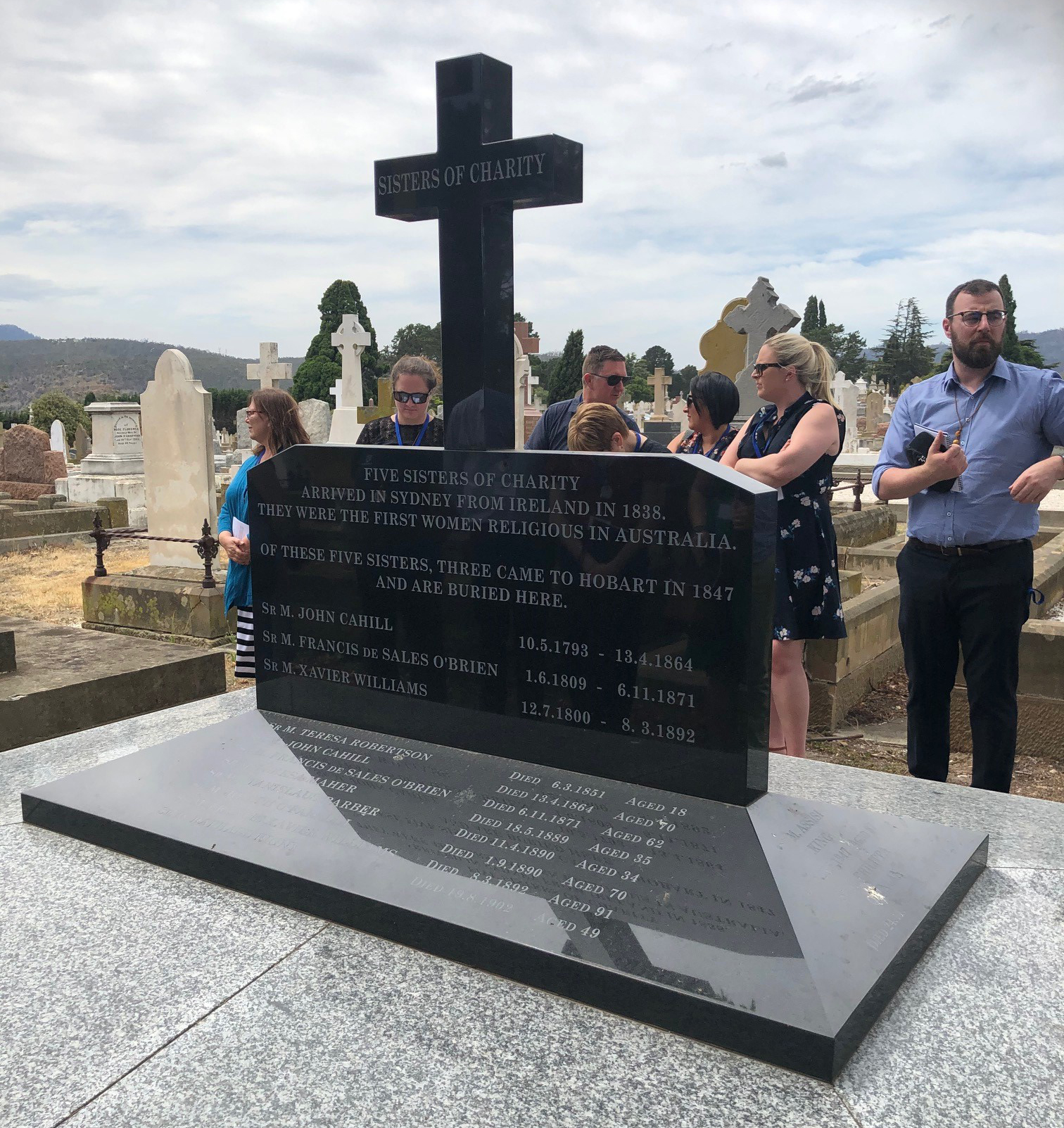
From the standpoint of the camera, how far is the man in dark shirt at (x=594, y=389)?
12.9ft

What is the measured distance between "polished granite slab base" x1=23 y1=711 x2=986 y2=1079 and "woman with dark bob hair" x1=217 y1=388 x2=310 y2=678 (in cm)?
106

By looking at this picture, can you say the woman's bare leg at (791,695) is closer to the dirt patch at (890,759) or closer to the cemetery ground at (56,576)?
the dirt patch at (890,759)

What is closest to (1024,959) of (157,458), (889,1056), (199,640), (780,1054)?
(889,1056)

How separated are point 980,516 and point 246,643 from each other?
115 inches

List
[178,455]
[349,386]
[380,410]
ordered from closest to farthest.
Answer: [178,455], [380,410], [349,386]

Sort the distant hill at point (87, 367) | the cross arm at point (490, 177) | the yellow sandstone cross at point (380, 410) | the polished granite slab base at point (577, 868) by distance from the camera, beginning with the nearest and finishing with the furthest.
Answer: the polished granite slab base at point (577, 868), the cross arm at point (490, 177), the yellow sandstone cross at point (380, 410), the distant hill at point (87, 367)

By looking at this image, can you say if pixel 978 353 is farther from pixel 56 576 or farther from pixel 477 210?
pixel 56 576

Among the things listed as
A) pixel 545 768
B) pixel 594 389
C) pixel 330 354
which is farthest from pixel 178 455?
pixel 330 354

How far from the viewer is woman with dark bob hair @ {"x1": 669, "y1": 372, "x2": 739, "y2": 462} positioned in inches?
147

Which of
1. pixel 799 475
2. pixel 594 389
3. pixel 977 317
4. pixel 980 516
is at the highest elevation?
pixel 977 317

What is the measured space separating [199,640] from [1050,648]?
230 inches

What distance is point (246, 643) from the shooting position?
4.04m

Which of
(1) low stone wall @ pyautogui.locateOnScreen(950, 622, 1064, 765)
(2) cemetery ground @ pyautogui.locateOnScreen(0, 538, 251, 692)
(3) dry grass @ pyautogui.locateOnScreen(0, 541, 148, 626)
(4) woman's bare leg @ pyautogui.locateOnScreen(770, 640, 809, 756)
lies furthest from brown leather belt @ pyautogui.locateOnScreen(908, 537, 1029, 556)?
(3) dry grass @ pyautogui.locateOnScreen(0, 541, 148, 626)

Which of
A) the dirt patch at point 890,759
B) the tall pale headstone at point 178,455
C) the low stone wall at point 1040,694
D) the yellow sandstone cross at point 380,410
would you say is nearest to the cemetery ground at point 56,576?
the tall pale headstone at point 178,455
